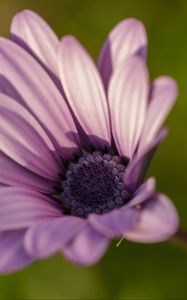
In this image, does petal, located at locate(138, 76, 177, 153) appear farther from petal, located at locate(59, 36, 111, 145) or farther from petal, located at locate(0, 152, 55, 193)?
petal, located at locate(0, 152, 55, 193)

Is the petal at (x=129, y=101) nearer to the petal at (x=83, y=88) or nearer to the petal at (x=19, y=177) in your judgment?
the petal at (x=83, y=88)

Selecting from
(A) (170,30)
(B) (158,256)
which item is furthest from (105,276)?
(A) (170,30)

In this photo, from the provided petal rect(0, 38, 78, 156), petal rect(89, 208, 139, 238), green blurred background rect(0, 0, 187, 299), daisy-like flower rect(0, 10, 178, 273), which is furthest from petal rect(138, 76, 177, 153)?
green blurred background rect(0, 0, 187, 299)

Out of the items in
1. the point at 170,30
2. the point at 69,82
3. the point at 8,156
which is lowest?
the point at 170,30

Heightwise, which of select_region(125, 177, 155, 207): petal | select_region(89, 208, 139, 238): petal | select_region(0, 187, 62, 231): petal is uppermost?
select_region(125, 177, 155, 207): petal

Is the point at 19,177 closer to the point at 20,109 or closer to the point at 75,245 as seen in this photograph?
the point at 20,109

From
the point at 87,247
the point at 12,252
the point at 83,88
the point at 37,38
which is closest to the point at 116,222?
the point at 87,247

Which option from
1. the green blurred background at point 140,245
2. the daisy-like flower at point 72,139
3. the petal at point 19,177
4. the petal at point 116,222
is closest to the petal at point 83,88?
the daisy-like flower at point 72,139
